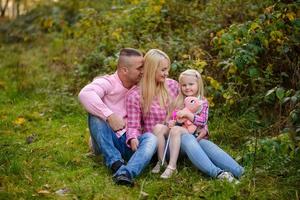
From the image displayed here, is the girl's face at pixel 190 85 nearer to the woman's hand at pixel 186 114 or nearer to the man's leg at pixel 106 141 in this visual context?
the woman's hand at pixel 186 114

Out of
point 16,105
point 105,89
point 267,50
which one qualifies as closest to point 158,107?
point 105,89

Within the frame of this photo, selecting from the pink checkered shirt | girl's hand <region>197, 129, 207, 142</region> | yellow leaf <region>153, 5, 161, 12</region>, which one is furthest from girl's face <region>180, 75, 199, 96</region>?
yellow leaf <region>153, 5, 161, 12</region>

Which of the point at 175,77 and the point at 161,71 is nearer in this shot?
the point at 161,71

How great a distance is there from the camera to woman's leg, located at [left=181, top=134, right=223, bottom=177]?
4.87m

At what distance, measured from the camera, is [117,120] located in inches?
206

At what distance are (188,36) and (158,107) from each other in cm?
289

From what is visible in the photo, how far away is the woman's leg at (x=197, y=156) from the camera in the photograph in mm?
4871

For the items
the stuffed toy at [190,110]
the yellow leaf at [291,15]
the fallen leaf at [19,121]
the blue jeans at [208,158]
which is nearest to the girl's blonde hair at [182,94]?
the stuffed toy at [190,110]

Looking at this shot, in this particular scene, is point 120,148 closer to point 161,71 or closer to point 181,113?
point 181,113

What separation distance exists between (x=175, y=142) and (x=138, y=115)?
55cm

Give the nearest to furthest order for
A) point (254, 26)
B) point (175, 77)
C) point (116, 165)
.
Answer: point (116, 165) → point (254, 26) → point (175, 77)

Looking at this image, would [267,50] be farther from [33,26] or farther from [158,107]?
[33,26]

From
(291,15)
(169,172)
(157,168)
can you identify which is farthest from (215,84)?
(169,172)

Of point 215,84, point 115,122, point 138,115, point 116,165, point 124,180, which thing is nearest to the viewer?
point 124,180
